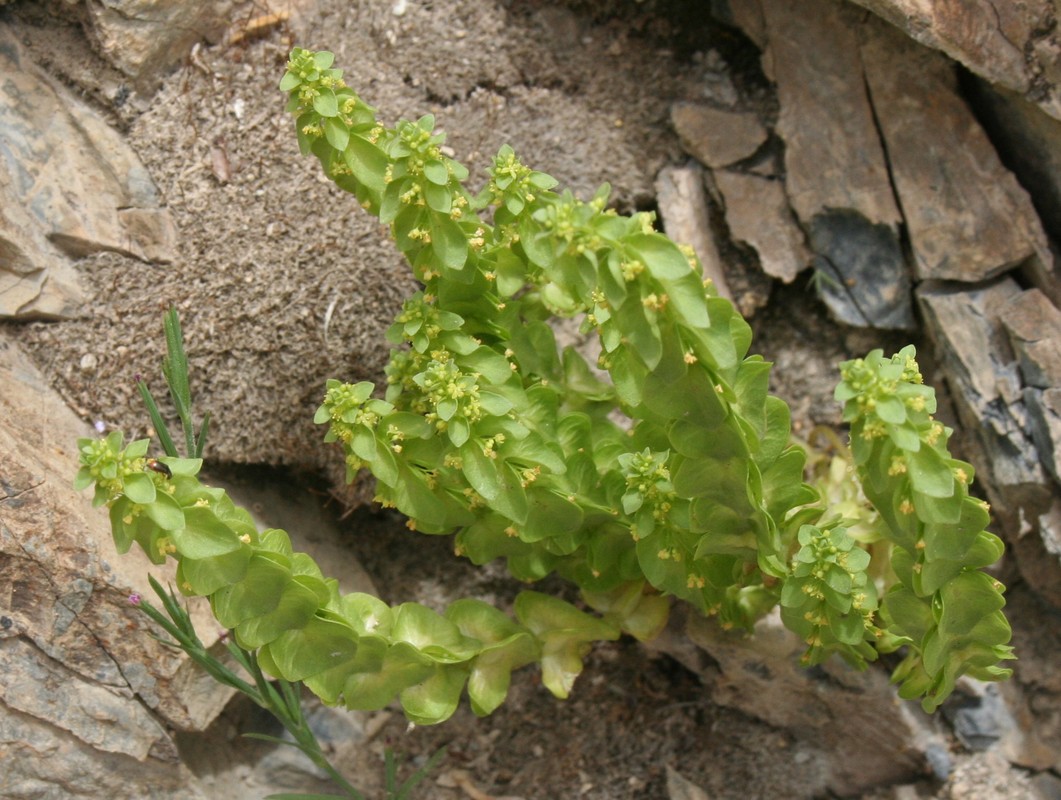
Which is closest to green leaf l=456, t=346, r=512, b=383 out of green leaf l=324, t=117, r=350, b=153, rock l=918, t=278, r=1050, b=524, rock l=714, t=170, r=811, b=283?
green leaf l=324, t=117, r=350, b=153

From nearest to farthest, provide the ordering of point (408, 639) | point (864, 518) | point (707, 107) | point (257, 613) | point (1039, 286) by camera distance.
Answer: point (257, 613) → point (408, 639) → point (864, 518) → point (1039, 286) → point (707, 107)

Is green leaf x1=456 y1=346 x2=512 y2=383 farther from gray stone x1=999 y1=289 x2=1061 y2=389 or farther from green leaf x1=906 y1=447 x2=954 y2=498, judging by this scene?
gray stone x1=999 y1=289 x2=1061 y2=389

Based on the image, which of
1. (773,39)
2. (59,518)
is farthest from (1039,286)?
(59,518)

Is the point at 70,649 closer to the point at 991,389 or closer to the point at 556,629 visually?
the point at 556,629

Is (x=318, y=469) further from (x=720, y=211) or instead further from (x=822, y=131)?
(x=822, y=131)

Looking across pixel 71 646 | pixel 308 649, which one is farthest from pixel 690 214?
pixel 71 646

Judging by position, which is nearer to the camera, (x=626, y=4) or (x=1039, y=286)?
(x=1039, y=286)
